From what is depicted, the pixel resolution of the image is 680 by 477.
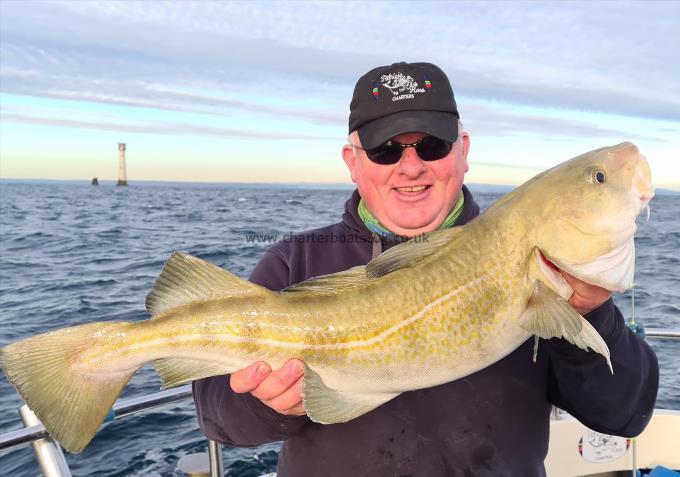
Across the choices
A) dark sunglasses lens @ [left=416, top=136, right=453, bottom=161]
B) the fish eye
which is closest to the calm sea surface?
dark sunglasses lens @ [left=416, top=136, right=453, bottom=161]

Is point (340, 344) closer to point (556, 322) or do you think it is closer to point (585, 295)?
point (556, 322)

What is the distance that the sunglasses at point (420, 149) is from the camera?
3.36 metres

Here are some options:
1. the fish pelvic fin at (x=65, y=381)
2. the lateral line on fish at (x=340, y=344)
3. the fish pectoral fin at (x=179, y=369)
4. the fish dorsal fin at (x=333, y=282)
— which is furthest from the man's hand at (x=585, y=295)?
the fish pelvic fin at (x=65, y=381)

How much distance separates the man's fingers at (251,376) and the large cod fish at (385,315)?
1.9 inches

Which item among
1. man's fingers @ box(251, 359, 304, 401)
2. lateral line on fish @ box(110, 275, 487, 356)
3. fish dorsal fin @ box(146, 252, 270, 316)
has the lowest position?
man's fingers @ box(251, 359, 304, 401)

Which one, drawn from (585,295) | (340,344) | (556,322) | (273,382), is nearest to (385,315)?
(340,344)

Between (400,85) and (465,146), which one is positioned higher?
(400,85)

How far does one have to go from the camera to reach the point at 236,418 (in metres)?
2.90

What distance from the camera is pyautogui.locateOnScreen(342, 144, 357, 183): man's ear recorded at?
3688mm

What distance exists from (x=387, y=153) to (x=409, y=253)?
0.88m

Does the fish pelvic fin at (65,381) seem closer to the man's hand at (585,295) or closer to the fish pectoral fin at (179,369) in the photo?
the fish pectoral fin at (179,369)

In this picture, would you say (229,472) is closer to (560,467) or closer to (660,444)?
(560,467)

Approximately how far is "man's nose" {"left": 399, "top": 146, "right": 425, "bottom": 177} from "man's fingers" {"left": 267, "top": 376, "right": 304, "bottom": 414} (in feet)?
4.68

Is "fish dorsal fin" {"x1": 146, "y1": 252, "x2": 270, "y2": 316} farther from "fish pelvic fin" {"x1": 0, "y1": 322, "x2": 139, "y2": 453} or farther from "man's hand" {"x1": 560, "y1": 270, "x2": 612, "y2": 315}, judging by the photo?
"man's hand" {"x1": 560, "y1": 270, "x2": 612, "y2": 315}
